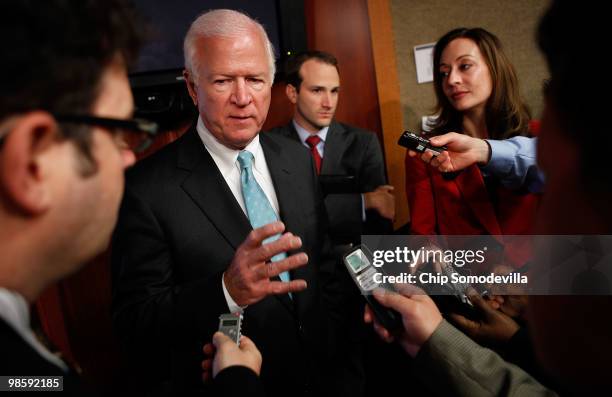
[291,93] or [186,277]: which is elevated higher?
[291,93]

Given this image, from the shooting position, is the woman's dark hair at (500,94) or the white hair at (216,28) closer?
the white hair at (216,28)

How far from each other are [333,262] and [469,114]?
1.03m

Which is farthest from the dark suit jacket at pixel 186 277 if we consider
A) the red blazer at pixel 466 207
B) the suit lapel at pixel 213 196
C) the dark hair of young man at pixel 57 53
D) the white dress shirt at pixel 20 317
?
the red blazer at pixel 466 207

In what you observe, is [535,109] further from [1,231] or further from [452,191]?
[1,231]

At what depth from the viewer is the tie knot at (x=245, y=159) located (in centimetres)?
138

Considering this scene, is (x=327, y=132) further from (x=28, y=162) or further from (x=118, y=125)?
(x=28, y=162)

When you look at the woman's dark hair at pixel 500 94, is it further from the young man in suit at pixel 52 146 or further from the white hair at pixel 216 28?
the young man in suit at pixel 52 146

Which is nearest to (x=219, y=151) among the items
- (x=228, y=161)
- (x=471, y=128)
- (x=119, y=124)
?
(x=228, y=161)

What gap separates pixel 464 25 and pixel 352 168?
1.25 meters

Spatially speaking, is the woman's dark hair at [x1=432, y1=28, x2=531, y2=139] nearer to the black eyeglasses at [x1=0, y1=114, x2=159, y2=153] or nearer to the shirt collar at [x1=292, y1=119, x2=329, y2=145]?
the shirt collar at [x1=292, y1=119, x2=329, y2=145]

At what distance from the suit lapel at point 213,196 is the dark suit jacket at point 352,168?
3.98ft

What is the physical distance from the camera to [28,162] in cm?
53

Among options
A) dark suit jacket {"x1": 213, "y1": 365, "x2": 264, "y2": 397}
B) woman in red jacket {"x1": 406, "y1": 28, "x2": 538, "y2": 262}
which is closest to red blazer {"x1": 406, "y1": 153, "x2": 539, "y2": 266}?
woman in red jacket {"x1": 406, "y1": 28, "x2": 538, "y2": 262}

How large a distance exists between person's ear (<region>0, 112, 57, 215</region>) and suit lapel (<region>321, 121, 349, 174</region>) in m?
2.08
